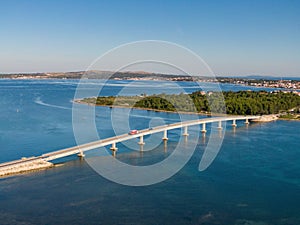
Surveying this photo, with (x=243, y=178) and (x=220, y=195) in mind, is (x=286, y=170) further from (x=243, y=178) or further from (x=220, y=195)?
(x=220, y=195)

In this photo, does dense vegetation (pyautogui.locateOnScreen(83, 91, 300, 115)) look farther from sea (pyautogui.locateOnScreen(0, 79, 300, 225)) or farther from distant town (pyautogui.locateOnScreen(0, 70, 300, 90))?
sea (pyautogui.locateOnScreen(0, 79, 300, 225))

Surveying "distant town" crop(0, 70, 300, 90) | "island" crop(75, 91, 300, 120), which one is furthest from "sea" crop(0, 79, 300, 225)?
"island" crop(75, 91, 300, 120)

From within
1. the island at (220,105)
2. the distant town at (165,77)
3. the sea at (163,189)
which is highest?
the distant town at (165,77)

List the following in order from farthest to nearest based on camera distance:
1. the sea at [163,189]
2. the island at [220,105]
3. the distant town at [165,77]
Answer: the island at [220,105] < the distant town at [165,77] < the sea at [163,189]

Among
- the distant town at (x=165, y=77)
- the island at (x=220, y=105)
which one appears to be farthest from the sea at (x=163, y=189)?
the island at (x=220, y=105)

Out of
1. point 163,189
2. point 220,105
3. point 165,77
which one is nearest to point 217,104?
point 220,105

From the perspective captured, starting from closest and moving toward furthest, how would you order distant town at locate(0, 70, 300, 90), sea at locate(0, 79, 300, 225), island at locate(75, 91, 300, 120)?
sea at locate(0, 79, 300, 225)
distant town at locate(0, 70, 300, 90)
island at locate(75, 91, 300, 120)

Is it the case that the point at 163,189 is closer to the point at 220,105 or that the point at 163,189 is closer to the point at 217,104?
the point at 220,105

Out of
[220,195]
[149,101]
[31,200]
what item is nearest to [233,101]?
[149,101]

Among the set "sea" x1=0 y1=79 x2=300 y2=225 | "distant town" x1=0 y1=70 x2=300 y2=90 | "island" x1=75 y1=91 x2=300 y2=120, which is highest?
"distant town" x1=0 y1=70 x2=300 y2=90

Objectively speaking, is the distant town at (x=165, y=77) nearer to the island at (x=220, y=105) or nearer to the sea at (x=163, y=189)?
the island at (x=220, y=105)

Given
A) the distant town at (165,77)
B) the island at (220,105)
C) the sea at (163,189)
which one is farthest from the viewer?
the island at (220,105)
